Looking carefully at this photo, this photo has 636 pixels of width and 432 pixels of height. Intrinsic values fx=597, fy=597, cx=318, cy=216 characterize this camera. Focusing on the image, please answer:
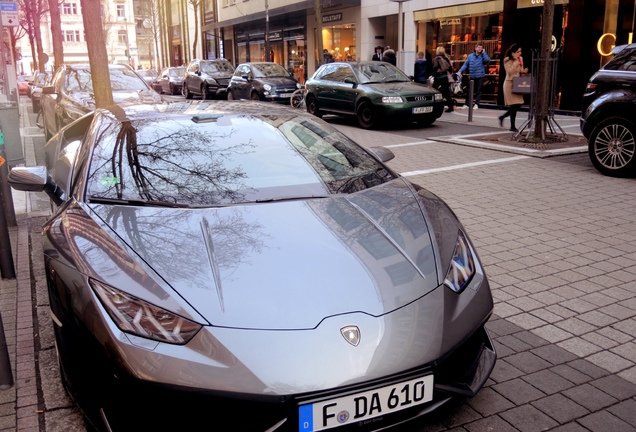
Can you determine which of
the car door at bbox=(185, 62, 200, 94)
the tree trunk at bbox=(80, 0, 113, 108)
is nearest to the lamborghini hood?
the tree trunk at bbox=(80, 0, 113, 108)

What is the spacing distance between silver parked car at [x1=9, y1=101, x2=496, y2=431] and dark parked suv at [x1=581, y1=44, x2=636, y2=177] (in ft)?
18.6

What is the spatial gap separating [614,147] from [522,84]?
3.70 meters

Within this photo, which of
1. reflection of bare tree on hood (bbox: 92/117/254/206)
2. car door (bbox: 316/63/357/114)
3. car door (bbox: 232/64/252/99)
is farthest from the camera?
car door (bbox: 232/64/252/99)

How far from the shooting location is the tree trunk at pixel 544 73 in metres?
10.5

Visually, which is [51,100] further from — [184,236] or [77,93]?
[184,236]

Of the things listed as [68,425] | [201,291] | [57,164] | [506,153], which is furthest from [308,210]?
[506,153]

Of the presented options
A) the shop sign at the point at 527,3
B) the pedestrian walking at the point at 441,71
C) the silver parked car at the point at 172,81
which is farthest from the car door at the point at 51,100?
the silver parked car at the point at 172,81

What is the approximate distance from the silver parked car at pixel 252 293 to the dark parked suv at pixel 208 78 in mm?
22185

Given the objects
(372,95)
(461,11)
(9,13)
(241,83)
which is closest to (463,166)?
(372,95)

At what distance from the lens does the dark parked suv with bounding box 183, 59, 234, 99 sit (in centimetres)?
2519

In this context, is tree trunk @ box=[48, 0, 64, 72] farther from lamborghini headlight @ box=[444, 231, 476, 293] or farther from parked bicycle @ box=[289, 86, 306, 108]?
lamborghini headlight @ box=[444, 231, 476, 293]

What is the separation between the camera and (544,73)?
10758 mm

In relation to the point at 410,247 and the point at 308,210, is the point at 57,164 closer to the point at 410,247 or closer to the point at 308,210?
the point at 308,210

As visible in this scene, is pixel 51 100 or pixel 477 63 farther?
pixel 477 63
